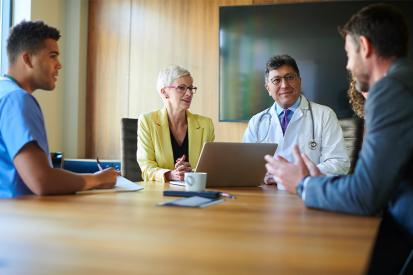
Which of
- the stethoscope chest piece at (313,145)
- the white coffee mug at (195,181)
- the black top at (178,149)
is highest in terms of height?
the stethoscope chest piece at (313,145)

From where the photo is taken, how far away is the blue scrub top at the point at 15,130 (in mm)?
1433

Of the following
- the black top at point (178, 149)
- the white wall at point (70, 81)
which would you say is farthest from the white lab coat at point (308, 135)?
the white wall at point (70, 81)

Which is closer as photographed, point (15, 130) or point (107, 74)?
point (15, 130)

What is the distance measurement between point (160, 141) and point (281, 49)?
1853mm

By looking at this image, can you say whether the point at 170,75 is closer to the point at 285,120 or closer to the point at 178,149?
the point at 178,149

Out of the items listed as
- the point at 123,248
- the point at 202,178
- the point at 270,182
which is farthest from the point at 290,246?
the point at 270,182

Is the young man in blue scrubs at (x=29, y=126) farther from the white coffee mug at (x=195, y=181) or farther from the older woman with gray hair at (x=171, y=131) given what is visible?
the older woman with gray hair at (x=171, y=131)

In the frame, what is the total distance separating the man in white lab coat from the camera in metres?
2.45

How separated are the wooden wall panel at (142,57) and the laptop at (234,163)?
2.12m

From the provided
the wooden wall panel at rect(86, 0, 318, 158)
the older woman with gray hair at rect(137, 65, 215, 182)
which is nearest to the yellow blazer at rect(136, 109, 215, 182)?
the older woman with gray hair at rect(137, 65, 215, 182)

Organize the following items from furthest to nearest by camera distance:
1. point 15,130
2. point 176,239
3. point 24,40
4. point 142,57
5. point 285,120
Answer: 1. point 142,57
2. point 285,120
3. point 24,40
4. point 15,130
5. point 176,239

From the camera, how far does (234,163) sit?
186 centimetres

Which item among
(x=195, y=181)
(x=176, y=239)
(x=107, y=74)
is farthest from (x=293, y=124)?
(x=107, y=74)

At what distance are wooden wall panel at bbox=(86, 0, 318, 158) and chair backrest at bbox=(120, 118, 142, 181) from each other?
1.44m
